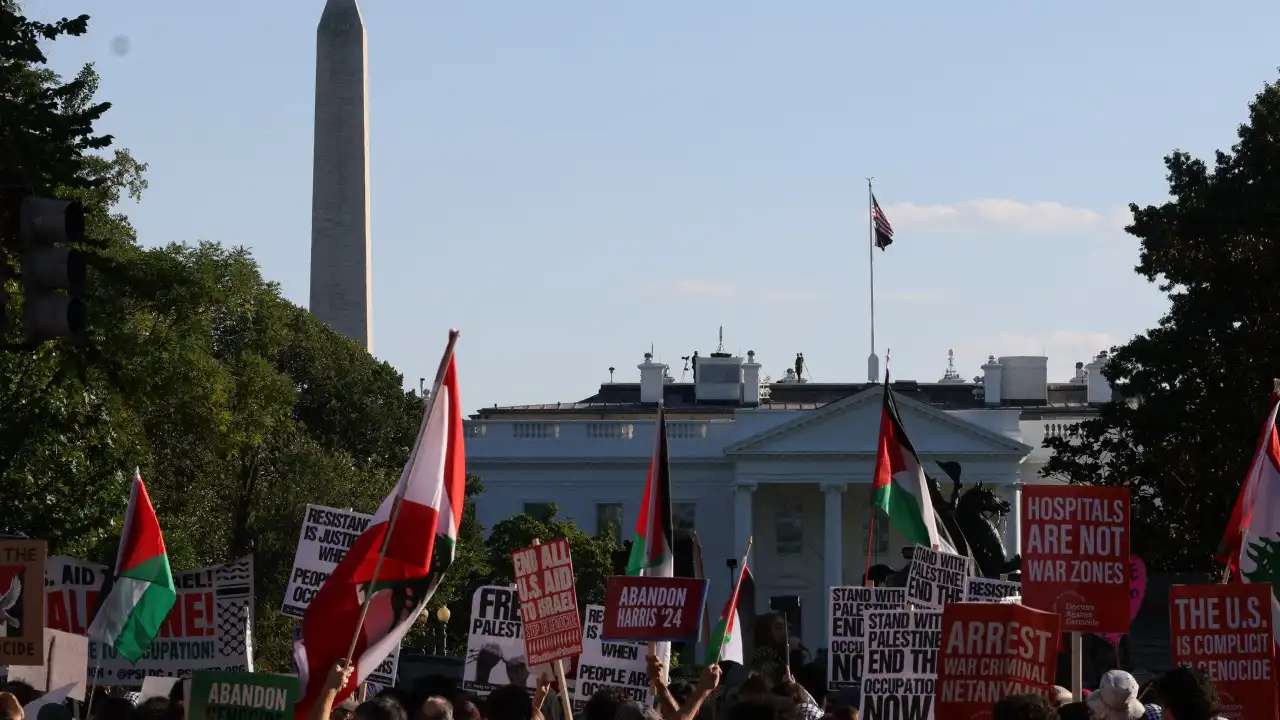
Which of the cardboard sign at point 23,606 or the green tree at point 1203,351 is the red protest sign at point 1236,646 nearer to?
the cardboard sign at point 23,606

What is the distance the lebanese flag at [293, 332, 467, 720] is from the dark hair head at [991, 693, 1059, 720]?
2.39m

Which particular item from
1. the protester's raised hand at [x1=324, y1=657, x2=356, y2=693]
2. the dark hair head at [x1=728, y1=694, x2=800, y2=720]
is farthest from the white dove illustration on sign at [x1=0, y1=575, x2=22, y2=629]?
the dark hair head at [x1=728, y1=694, x2=800, y2=720]

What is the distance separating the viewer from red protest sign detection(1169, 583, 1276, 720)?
11.2 meters

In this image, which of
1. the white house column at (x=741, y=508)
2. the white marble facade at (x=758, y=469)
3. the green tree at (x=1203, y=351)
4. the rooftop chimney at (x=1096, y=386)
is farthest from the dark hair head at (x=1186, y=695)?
the rooftop chimney at (x=1096, y=386)

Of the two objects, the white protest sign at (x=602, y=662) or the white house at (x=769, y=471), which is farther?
the white house at (x=769, y=471)

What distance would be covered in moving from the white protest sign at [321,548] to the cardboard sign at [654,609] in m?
1.27

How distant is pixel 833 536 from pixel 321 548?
2775 inches

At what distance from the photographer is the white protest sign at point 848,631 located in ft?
44.6

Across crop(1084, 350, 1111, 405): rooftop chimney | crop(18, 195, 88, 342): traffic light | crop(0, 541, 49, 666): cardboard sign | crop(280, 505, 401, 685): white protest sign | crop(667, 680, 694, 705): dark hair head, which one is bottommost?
crop(667, 680, 694, 705): dark hair head

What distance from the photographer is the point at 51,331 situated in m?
10.0

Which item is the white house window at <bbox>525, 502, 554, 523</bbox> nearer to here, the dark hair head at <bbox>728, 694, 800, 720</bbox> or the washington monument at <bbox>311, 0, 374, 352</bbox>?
the washington monument at <bbox>311, 0, 374, 352</bbox>

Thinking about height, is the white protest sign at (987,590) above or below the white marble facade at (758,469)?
below

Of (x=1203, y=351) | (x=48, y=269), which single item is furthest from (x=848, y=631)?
(x=1203, y=351)

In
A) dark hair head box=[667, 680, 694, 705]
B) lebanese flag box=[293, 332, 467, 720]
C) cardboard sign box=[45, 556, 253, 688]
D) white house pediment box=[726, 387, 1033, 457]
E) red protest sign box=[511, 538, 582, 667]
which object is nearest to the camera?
lebanese flag box=[293, 332, 467, 720]
